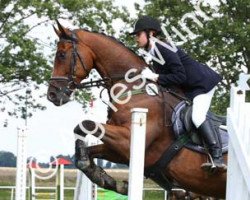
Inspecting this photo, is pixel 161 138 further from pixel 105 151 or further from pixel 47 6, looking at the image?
pixel 47 6

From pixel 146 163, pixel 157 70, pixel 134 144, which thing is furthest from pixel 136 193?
pixel 157 70

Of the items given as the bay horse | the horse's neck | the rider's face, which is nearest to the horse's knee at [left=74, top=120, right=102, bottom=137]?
the bay horse

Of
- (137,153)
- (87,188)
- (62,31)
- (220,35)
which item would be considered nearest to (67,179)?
(220,35)

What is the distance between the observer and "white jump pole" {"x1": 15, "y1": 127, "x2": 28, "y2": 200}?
259 inches

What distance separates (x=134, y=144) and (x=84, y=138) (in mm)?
1754

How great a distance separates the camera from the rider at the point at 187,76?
5629mm

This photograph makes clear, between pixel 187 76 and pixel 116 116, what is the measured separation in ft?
2.22

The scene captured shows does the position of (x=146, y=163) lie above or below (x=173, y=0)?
below

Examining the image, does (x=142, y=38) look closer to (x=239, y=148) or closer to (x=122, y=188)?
(x=122, y=188)

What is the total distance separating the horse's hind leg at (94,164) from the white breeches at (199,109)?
27.1 inches

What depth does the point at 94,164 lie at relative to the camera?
564 cm

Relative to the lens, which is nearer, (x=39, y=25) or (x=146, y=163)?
(x=146, y=163)

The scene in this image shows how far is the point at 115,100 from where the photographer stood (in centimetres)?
557

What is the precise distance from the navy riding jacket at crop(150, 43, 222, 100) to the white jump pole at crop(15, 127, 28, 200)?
5.07 feet
